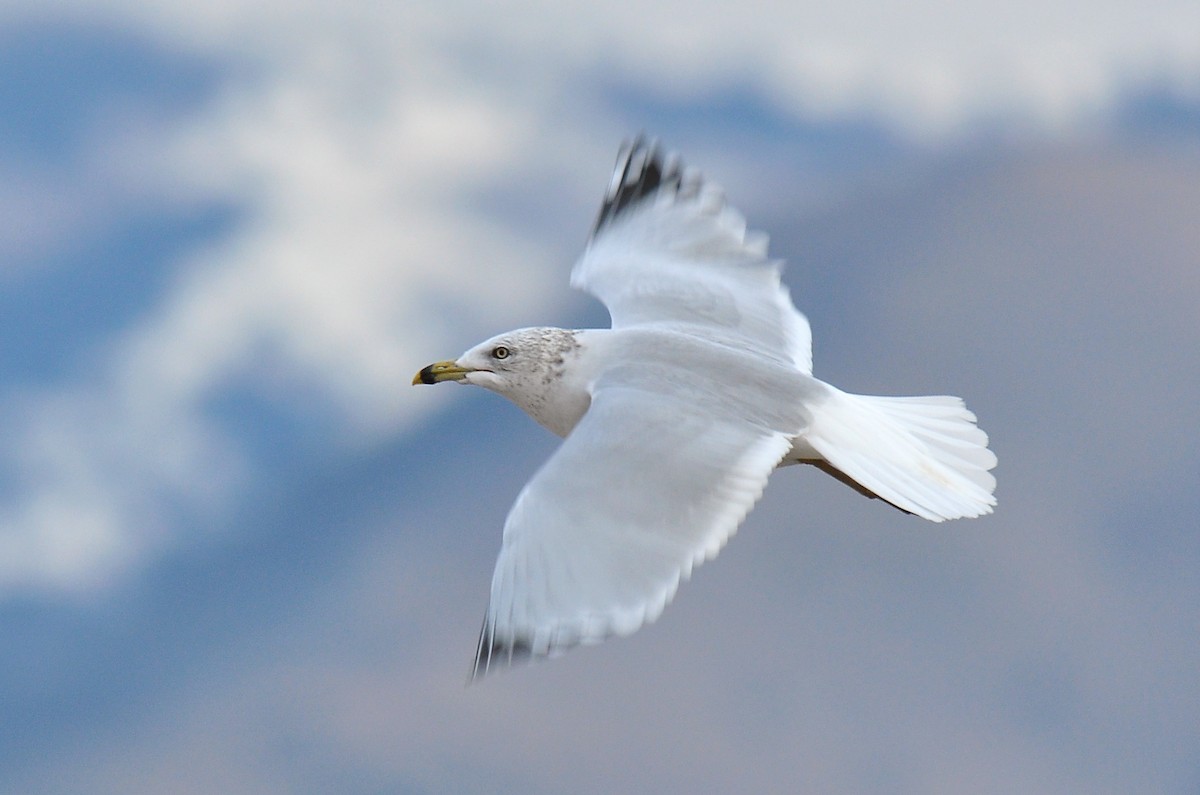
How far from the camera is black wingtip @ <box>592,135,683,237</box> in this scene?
7082 millimetres

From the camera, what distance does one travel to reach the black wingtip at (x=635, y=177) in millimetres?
7082

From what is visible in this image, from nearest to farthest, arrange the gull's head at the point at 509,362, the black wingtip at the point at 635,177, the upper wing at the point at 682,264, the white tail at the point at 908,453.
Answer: the white tail at the point at 908,453 < the gull's head at the point at 509,362 < the upper wing at the point at 682,264 < the black wingtip at the point at 635,177

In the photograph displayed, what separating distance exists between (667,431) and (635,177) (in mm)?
2804

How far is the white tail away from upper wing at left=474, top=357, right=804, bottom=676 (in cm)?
29

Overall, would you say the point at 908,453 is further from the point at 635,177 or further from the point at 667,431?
the point at 635,177

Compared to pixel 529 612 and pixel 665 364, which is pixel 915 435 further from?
pixel 529 612

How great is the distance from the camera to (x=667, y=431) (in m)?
4.61

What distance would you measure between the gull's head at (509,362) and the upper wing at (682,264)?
0.56 m

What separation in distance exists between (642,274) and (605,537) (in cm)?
223

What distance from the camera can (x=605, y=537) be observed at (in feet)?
14.1

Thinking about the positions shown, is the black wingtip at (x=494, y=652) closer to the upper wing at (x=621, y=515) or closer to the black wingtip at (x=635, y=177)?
the upper wing at (x=621, y=515)

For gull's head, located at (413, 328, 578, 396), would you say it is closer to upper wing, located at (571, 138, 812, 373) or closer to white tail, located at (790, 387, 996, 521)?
upper wing, located at (571, 138, 812, 373)

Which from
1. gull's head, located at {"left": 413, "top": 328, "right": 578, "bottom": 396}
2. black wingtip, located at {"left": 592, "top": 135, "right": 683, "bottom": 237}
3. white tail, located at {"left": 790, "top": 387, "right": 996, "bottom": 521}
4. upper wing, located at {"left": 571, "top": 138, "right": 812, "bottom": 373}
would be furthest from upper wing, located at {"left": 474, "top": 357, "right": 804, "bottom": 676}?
black wingtip, located at {"left": 592, "top": 135, "right": 683, "bottom": 237}

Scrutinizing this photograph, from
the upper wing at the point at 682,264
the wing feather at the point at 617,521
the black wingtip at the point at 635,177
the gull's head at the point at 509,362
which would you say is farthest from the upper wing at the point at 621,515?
the black wingtip at the point at 635,177
